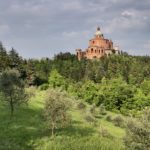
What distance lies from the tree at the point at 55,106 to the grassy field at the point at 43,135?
2568 mm

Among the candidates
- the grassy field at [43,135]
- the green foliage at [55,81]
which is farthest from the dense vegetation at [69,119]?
the green foliage at [55,81]

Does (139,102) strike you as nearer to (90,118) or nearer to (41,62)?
(90,118)

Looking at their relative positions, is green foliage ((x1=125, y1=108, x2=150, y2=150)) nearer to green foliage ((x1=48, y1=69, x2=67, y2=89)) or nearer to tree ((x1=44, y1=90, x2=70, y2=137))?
tree ((x1=44, y1=90, x2=70, y2=137))

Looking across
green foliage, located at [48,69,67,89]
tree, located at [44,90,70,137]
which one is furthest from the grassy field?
green foliage, located at [48,69,67,89]

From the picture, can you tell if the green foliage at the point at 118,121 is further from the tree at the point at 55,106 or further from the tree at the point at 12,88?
the tree at the point at 55,106

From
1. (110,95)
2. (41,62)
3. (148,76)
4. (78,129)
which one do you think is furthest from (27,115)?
(41,62)

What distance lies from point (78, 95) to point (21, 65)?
65.7 ft

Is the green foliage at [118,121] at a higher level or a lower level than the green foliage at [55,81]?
lower

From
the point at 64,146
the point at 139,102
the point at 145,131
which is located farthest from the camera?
the point at 139,102

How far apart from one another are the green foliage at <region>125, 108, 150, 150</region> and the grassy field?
10.9m

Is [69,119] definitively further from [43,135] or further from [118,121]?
[118,121]

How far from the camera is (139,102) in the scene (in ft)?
414

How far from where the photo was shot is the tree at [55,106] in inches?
2729

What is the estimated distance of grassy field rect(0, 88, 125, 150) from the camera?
65750mm
